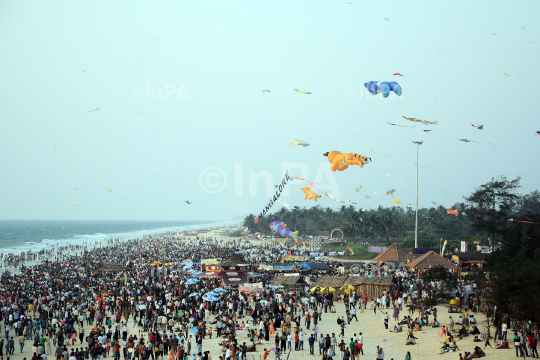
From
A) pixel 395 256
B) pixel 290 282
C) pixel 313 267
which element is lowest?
pixel 290 282

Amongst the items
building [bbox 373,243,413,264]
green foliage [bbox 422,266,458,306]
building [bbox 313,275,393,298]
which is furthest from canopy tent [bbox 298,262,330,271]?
green foliage [bbox 422,266,458,306]

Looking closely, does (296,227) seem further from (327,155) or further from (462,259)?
(327,155)

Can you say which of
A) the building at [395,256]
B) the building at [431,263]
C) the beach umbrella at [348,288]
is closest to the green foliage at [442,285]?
the beach umbrella at [348,288]

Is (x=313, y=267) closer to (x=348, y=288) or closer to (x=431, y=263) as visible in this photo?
(x=348, y=288)

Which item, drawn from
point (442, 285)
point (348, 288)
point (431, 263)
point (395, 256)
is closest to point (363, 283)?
point (348, 288)

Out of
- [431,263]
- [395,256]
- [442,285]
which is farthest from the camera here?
[395,256]

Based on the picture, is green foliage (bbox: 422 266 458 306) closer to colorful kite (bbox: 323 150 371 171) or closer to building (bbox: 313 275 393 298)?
building (bbox: 313 275 393 298)

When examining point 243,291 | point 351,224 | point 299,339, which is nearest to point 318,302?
point 243,291

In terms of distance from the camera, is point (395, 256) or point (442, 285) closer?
point (442, 285)
